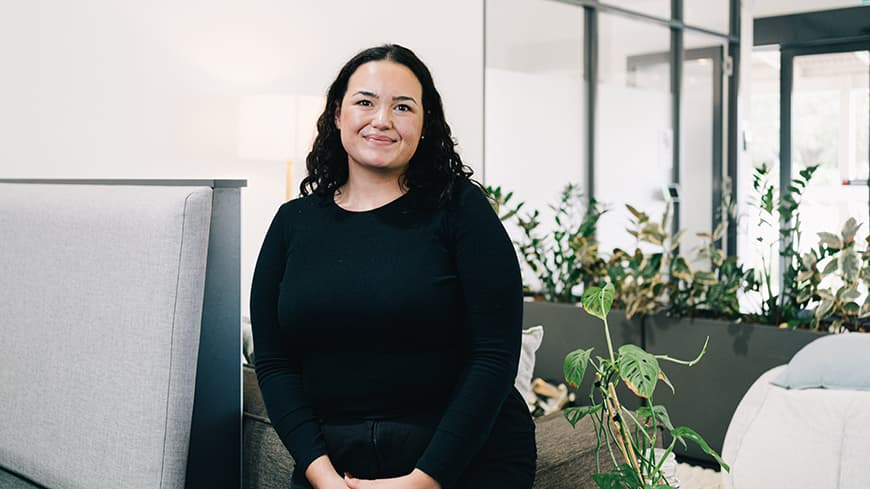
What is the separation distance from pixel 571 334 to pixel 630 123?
221 centimetres

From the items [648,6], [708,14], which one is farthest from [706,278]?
[708,14]

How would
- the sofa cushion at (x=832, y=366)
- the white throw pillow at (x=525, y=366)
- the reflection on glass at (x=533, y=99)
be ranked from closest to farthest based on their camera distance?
the white throw pillow at (x=525, y=366) → the sofa cushion at (x=832, y=366) → the reflection on glass at (x=533, y=99)

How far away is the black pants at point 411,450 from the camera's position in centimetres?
152

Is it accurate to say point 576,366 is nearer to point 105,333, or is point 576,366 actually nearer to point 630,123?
point 105,333

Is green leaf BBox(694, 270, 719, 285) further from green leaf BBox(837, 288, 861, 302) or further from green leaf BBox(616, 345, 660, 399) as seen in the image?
green leaf BBox(616, 345, 660, 399)

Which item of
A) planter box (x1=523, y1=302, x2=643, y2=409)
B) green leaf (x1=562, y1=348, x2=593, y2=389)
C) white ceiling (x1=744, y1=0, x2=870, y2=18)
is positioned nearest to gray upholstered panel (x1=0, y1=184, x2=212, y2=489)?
green leaf (x1=562, y1=348, x2=593, y2=389)

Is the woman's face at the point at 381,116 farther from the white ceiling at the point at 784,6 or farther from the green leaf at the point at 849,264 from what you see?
the white ceiling at the point at 784,6

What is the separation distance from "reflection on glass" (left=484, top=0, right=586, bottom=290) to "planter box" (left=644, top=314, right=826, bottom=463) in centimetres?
157

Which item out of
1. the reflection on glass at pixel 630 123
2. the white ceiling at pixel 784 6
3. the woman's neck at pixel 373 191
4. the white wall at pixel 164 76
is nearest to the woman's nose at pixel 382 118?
the woman's neck at pixel 373 191

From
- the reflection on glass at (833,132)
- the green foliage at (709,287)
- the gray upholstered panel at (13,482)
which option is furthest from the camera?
the reflection on glass at (833,132)

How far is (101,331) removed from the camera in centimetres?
176

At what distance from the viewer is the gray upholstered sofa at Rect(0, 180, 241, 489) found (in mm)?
1658

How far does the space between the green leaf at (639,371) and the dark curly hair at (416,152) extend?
1.32ft

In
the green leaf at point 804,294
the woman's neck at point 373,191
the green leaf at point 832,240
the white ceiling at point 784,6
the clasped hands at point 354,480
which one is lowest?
the clasped hands at point 354,480
